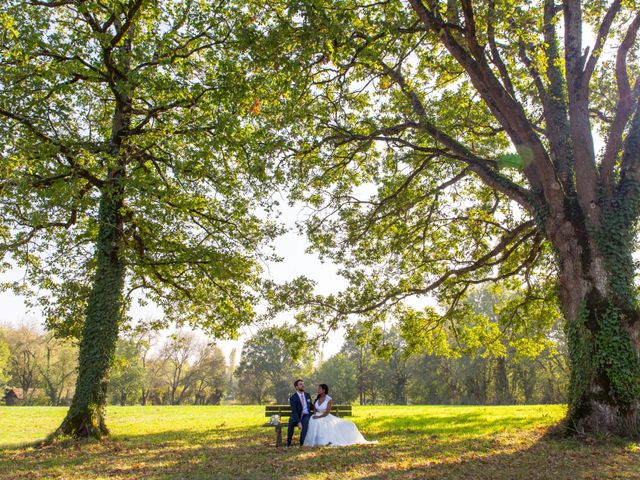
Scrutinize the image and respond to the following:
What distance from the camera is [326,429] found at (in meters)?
11.2

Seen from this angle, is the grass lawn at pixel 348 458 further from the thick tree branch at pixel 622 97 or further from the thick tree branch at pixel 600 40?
the thick tree branch at pixel 600 40

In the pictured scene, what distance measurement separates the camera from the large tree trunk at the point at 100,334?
1314cm

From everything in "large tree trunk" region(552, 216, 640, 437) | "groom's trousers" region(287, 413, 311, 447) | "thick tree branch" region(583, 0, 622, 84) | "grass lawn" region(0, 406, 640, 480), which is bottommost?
"grass lawn" region(0, 406, 640, 480)

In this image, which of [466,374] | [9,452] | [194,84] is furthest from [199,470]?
[466,374]

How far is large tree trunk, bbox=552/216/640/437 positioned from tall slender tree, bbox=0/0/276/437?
8.29m

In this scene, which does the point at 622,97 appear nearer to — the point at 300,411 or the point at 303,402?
the point at 303,402

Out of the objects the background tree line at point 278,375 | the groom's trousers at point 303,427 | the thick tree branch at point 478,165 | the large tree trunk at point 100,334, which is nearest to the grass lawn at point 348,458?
the groom's trousers at point 303,427

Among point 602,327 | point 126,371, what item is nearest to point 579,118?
point 602,327

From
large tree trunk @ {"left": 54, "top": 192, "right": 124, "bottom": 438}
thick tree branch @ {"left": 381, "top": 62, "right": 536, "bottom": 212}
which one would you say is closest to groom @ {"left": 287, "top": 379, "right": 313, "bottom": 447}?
large tree trunk @ {"left": 54, "top": 192, "right": 124, "bottom": 438}

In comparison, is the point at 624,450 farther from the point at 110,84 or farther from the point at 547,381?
the point at 547,381

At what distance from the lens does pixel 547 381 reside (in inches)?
2183

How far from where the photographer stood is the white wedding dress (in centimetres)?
1098

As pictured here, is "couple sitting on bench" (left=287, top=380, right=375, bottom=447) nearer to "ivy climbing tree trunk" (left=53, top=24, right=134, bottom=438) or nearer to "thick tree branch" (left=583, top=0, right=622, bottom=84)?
"ivy climbing tree trunk" (left=53, top=24, right=134, bottom=438)

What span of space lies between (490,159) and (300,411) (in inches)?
372
